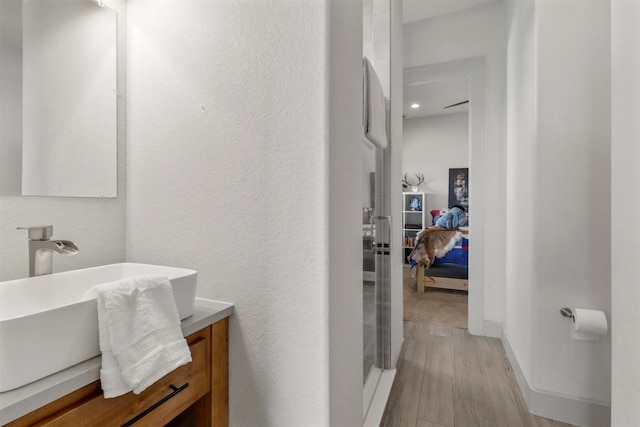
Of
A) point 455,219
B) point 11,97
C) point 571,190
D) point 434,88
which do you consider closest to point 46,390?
point 11,97

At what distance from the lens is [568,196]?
1.56m

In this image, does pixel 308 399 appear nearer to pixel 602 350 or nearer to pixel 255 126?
A: pixel 255 126

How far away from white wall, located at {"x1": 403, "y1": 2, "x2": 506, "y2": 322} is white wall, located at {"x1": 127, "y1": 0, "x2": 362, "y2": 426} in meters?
1.96

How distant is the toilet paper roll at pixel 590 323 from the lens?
4.68 ft

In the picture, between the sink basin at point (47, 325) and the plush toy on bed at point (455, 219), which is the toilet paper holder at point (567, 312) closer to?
the sink basin at point (47, 325)

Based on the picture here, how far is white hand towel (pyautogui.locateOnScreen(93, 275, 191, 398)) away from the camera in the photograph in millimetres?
608

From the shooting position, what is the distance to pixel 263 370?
2.94 ft

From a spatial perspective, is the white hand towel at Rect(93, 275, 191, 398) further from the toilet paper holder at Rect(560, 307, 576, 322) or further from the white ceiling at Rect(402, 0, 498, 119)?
the white ceiling at Rect(402, 0, 498, 119)

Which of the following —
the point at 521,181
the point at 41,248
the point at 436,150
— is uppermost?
the point at 436,150

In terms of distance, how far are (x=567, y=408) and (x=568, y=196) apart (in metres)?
1.09

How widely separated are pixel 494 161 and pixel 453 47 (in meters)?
1.07

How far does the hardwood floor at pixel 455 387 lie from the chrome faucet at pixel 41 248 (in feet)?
5.21

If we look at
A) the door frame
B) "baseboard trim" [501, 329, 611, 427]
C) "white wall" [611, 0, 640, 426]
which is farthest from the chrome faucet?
the door frame

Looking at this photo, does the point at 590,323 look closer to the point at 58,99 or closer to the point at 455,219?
the point at 58,99
